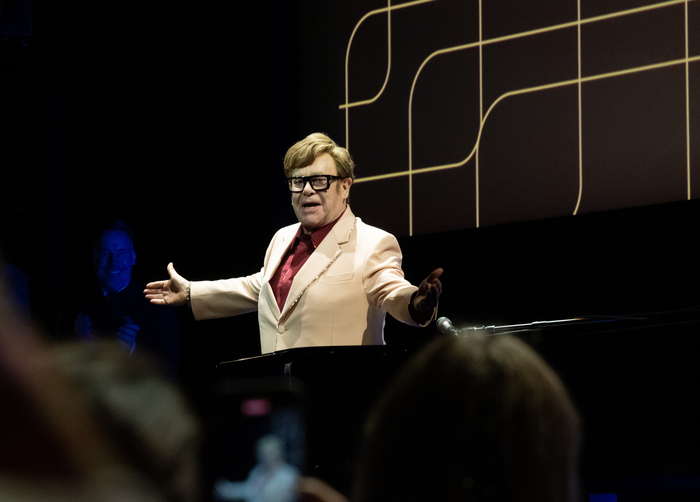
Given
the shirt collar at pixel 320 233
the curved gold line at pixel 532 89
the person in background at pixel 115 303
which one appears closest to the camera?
the shirt collar at pixel 320 233

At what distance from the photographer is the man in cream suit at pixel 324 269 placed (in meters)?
3.14

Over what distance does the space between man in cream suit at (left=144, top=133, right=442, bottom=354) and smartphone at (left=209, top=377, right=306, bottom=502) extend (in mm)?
2070

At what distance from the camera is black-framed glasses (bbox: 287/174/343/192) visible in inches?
127

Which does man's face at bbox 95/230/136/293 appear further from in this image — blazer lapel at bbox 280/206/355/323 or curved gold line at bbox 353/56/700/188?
curved gold line at bbox 353/56/700/188

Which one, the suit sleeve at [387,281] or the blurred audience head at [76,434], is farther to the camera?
the suit sleeve at [387,281]

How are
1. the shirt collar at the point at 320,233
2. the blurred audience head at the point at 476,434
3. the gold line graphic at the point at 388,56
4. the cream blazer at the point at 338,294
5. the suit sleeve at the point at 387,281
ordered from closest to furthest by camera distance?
the blurred audience head at the point at 476,434
the suit sleeve at the point at 387,281
the cream blazer at the point at 338,294
the shirt collar at the point at 320,233
the gold line graphic at the point at 388,56

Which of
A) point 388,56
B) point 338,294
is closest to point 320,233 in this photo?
point 338,294

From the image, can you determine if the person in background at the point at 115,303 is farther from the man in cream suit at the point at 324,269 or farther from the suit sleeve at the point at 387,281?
the suit sleeve at the point at 387,281

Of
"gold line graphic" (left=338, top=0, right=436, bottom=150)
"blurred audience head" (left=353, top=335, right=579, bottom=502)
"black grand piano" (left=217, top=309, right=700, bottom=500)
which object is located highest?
"gold line graphic" (left=338, top=0, right=436, bottom=150)

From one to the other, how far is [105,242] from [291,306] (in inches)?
48.6

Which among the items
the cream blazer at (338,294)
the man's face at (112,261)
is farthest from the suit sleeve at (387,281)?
the man's face at (112,261)

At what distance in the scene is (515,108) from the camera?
165 inches

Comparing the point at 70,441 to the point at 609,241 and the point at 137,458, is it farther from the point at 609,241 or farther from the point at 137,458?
the point at 609,241

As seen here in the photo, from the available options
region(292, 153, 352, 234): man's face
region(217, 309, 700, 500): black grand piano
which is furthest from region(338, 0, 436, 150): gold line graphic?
region(217, 309, 700, 500): black grand piano
